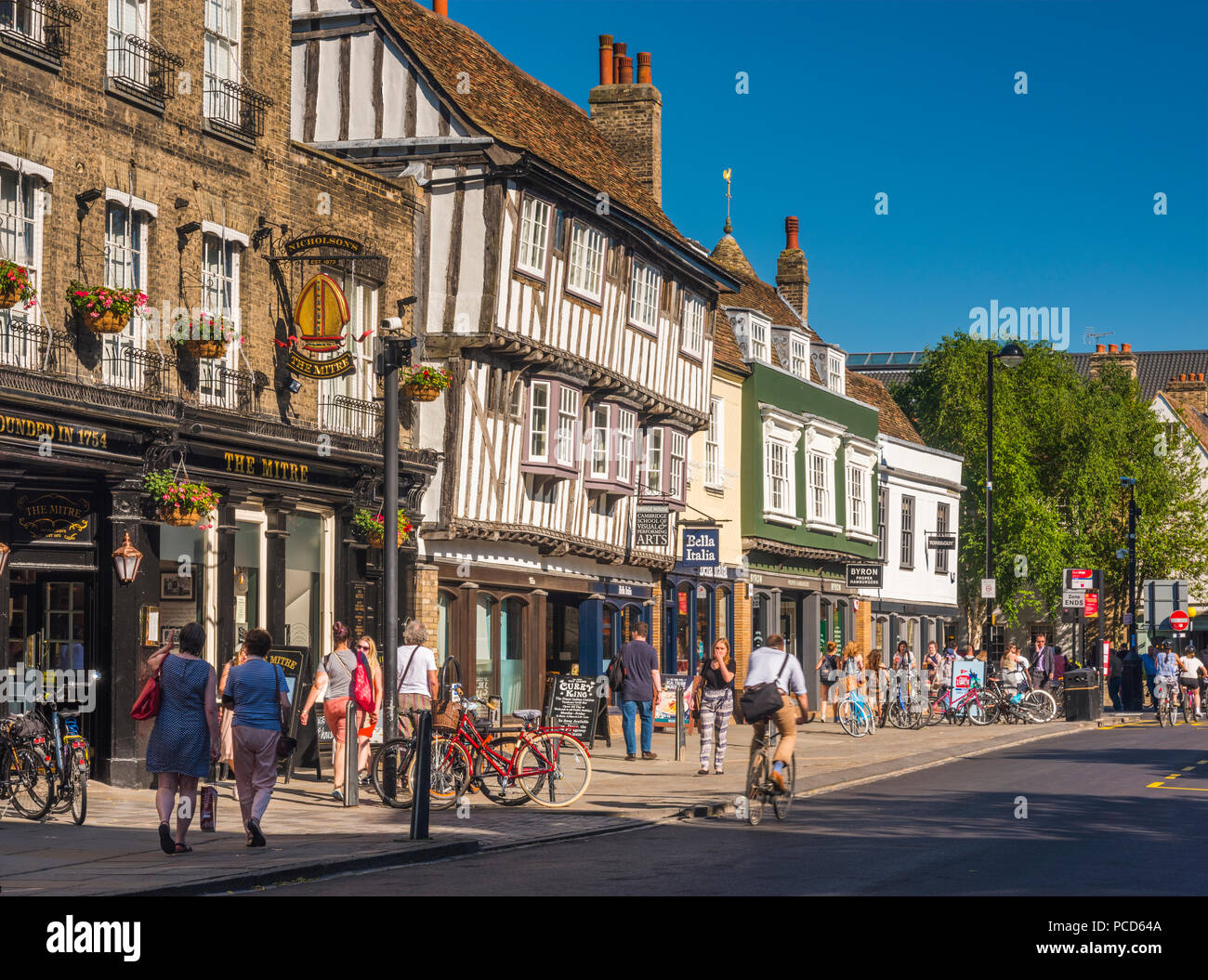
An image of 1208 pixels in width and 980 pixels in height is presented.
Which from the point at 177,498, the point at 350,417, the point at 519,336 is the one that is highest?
the point at 519,336

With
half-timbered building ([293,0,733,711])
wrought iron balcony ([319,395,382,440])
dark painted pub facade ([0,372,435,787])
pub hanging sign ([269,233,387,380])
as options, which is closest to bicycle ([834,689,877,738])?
half-timbered building ([293,0,733,711])

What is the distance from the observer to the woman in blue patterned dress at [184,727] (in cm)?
1345

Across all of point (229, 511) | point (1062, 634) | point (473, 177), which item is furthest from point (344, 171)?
point (1062, 634)

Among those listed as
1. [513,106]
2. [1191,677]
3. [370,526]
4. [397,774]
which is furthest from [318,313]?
[1191,677]

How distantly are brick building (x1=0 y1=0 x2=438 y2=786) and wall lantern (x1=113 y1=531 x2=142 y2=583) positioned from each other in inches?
5.3

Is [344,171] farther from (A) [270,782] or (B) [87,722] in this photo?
(A) [270,782]

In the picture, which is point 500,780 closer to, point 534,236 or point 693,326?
point 534,236

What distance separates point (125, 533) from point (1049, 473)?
4797 cm

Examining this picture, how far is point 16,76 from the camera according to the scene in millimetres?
17625

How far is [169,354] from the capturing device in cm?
1970

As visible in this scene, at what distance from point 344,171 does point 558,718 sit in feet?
26.5

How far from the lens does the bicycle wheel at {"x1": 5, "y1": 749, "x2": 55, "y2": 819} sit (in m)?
15.3

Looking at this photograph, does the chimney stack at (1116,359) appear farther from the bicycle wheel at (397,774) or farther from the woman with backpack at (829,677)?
the bicycle wheel at (397,774)

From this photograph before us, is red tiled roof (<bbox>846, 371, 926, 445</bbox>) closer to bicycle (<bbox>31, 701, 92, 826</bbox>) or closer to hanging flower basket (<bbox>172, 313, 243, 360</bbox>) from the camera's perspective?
hanging flower basket (<bbox>172, 313, 243, 360</bbox>)
